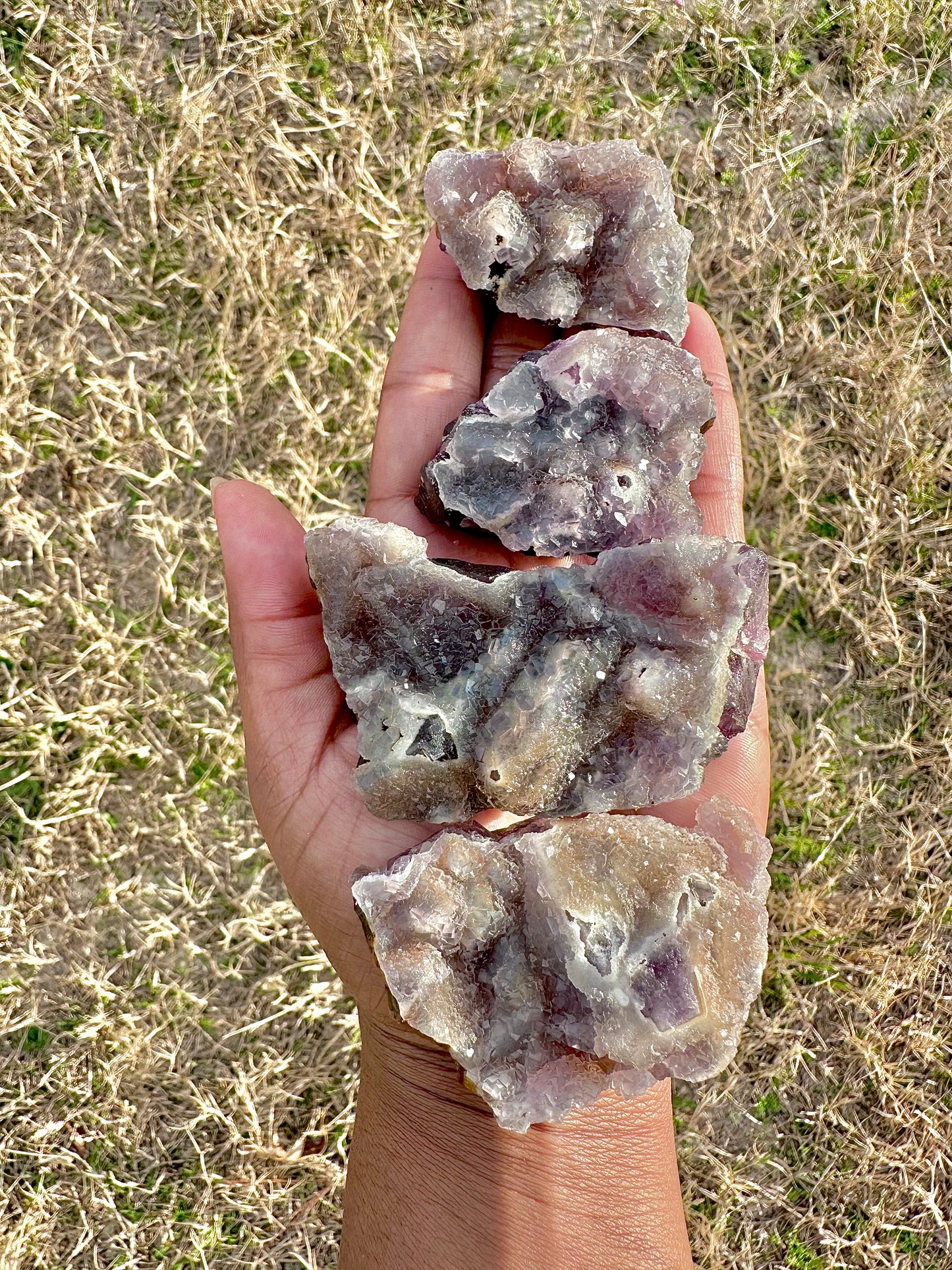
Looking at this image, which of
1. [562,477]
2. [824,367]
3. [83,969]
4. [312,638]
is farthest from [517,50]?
[83,969]

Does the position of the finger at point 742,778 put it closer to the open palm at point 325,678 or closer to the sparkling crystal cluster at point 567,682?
the open palm at point 325,678

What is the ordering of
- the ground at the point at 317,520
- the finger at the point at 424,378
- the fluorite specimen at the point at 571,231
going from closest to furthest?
the fluorite specimen at the point at 571,231, the finger at the point at 424,378, the ground at the point at 317,520

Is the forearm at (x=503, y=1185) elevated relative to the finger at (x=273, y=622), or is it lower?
lower

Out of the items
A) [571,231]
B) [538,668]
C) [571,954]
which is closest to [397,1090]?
[571,954]

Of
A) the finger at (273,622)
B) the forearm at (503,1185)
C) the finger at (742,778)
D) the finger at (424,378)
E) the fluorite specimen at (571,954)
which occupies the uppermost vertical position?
the finger at (424,378)

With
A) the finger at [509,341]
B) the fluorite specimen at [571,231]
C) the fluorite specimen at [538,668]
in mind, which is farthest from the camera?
the finger at [509,341]

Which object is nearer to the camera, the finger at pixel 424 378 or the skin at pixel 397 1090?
the skin at pixel 397 1090

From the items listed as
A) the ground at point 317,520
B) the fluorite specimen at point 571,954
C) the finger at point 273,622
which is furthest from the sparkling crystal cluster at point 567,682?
the ground at point 317,520
